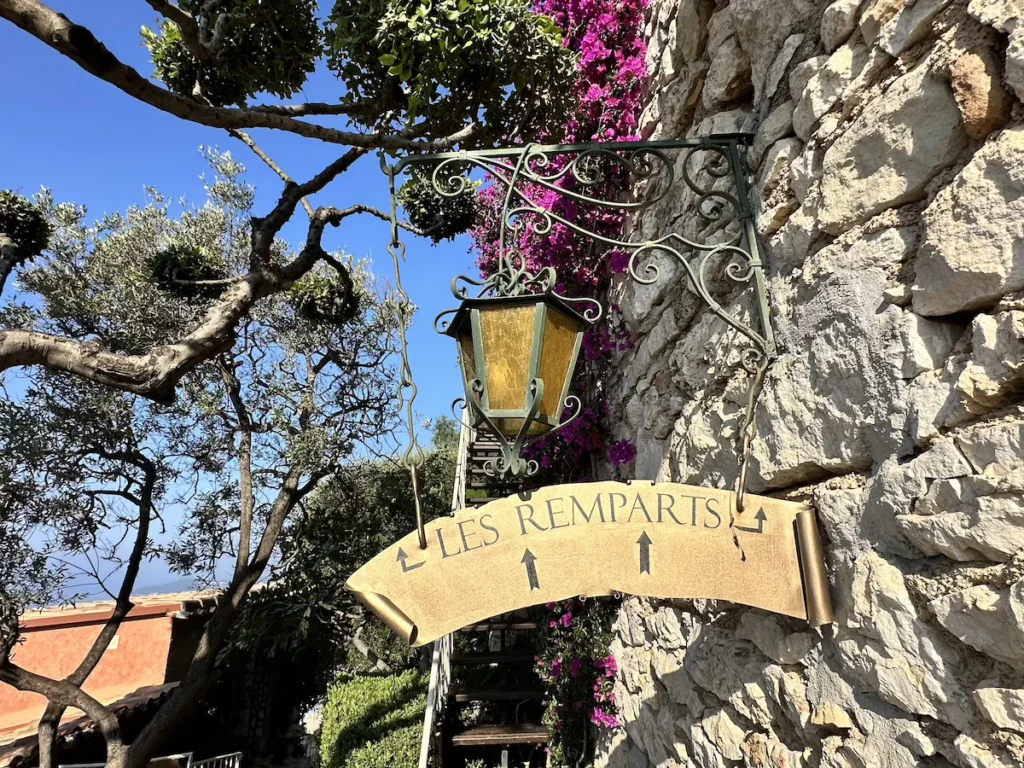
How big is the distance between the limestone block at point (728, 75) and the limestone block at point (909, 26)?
804 mm

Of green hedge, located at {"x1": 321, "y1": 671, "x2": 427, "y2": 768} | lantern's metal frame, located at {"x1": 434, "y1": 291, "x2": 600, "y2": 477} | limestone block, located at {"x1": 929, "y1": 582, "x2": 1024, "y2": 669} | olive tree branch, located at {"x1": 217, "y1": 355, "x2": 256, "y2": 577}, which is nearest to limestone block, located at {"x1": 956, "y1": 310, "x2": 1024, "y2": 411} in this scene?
limestone block, located at {"x1": 929, "y1": 582, "x2": 1024, "y2": 669}

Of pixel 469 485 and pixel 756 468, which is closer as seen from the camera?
pixel 756 468

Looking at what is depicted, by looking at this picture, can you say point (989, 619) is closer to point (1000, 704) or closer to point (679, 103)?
point (1000, 704)

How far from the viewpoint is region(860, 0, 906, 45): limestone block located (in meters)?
1.30

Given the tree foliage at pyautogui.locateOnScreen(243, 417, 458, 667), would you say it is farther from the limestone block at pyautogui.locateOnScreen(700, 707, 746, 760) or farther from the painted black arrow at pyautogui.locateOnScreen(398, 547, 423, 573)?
the painted black arrow at pyautogui.locateOnScreen(398, 547, 423, 573)

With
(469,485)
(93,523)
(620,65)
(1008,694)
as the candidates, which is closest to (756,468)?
(1008,694)

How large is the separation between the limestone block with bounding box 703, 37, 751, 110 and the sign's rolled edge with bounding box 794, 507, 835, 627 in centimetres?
165

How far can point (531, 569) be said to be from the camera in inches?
55.2

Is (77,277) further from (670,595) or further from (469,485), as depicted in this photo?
(670,595)

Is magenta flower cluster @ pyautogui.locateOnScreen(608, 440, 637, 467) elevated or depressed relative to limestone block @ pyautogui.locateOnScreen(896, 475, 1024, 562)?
elevated

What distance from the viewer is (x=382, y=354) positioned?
28.1 feet

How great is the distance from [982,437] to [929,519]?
0.19m

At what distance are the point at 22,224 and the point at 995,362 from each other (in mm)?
7203

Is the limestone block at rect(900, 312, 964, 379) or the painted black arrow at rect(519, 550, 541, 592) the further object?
the painted black arrow at rect(519, 550, 541, 592)
